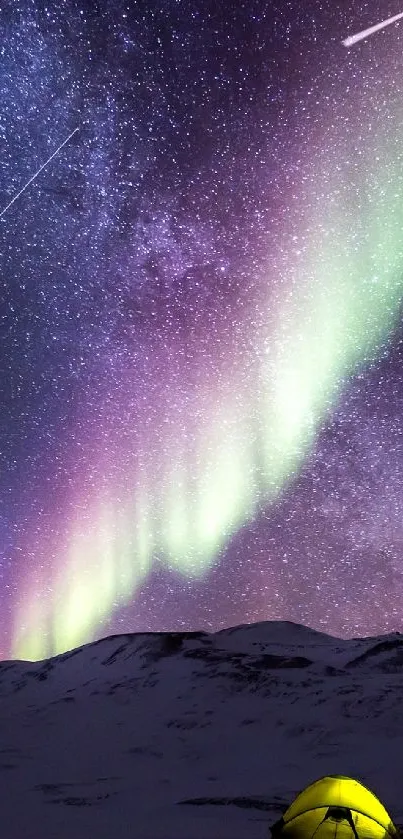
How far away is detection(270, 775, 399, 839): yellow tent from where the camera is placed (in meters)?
9.04

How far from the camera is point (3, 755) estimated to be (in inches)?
2050

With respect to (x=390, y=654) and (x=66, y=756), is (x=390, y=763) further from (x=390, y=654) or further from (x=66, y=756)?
(x=390, y=654)

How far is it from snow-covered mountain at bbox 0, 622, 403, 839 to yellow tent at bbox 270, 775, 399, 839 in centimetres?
1457

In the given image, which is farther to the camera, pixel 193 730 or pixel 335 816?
pixel 193 730

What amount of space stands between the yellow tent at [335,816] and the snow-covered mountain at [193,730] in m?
14.6

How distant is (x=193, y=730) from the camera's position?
62.2m

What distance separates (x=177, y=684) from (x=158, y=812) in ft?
195

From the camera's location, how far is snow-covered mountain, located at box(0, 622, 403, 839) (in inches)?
1146

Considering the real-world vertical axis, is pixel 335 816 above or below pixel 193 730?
above

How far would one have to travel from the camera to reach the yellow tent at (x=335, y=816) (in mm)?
9039

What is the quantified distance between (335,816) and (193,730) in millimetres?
57744

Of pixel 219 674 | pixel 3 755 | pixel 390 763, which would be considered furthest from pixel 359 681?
pixel 3 755

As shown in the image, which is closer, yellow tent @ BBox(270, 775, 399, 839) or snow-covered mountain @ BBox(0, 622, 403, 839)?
yellow tent @ BBox(270, 775, 399, 839)

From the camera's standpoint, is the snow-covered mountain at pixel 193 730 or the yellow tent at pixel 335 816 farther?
the snow-covered mountain at pixel 193 730
